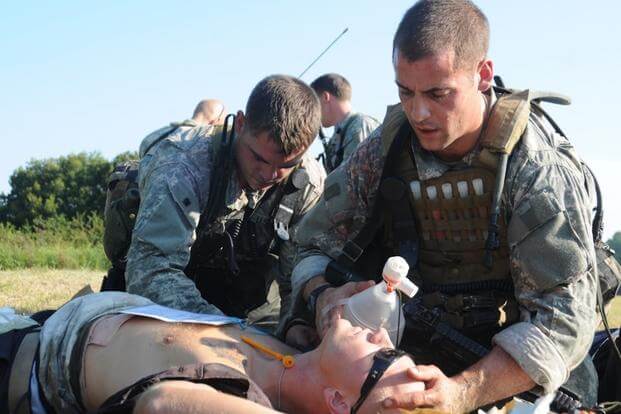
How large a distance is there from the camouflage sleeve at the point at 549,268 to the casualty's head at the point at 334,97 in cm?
546

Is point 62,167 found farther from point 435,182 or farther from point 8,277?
point 435,182

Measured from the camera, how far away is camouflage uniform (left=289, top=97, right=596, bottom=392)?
2.92 meters

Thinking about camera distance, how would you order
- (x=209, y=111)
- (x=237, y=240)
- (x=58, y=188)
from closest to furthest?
(x=237, y=240) < (x=209, y=111) < (x=58, y=188)

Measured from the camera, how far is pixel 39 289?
8586mm

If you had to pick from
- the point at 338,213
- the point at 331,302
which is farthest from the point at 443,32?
the point at 331,302

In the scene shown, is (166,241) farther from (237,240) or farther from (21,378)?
(21,378)

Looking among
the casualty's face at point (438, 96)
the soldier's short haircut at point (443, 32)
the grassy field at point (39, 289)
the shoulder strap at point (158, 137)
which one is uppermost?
the soldier's short haircut at point (443, 32)

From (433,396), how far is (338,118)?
20.3 ft

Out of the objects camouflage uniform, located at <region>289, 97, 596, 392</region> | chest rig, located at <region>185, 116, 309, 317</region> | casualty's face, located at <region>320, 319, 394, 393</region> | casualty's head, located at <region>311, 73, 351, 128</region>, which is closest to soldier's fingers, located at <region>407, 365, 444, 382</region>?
casualty's face, located at <region>320, 319, 394, 393</region>

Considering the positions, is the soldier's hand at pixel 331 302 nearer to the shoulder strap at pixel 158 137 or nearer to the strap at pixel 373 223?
the strap at pixel 373 223

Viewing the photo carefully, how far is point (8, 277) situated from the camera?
9977mm

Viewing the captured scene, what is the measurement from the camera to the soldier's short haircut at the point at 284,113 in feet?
13.1

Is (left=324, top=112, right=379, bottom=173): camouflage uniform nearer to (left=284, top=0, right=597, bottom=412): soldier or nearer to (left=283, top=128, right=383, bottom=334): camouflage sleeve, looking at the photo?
(left=283, top=128, right=383, bottom=334): camouflage sleeve

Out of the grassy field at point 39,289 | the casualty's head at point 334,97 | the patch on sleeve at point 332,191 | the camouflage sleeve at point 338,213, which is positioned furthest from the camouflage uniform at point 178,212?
the casualty's head at point 334,97
